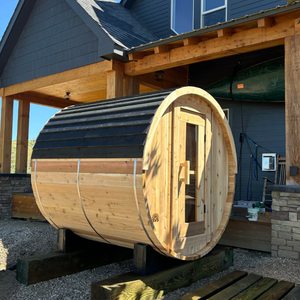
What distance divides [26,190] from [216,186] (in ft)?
22.4

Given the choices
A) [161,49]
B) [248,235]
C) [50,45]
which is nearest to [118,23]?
[50,45]

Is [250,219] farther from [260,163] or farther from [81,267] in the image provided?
[81,267]

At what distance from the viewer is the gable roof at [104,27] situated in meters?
7.25

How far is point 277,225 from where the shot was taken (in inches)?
205

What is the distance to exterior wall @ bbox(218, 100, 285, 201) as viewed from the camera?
7488mm

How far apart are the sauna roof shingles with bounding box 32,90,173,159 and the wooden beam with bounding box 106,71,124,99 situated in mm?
2821

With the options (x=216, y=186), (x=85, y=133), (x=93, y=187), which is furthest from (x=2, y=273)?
(x=216, y=186)

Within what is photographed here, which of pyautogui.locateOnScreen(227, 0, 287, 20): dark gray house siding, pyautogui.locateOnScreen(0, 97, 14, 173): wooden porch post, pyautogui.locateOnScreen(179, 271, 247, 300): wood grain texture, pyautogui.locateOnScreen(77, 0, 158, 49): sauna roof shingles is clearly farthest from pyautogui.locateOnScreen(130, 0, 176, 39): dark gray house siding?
→ pyautogui.locateOnScreen(179, 271, 247, 300): wood grain texture

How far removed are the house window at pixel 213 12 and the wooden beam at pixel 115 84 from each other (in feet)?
9.97

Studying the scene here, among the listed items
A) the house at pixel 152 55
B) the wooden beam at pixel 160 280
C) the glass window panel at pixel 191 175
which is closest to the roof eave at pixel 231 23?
the house at pixel 152 55

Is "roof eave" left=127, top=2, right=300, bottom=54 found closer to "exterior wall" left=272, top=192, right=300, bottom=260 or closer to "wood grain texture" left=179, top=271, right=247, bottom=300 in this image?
"exterior wall" left=272, top=192, right=300, bottom=260

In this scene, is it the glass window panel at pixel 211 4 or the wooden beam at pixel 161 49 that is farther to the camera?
the glass window panel at pixel 211 4

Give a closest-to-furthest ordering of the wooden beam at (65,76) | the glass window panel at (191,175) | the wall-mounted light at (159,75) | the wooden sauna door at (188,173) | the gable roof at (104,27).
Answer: the wooden sauna door at (188,173) → the glass window panel at (191,175) → the gable roof at (104,27) → the wooden beam at (65,76) → the wall-mounted light at (159,75)

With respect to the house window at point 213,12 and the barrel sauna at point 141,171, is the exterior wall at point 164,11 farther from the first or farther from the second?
the barrel sauna at point 141,171
